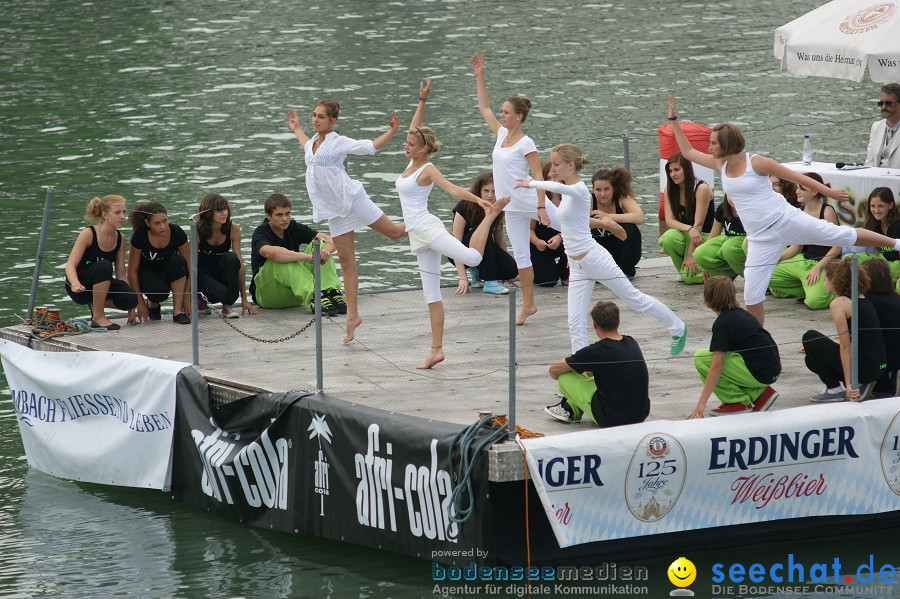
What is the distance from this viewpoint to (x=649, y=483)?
895cm

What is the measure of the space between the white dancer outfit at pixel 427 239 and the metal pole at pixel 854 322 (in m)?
2.77

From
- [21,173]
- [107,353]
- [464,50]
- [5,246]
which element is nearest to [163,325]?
[107,353]

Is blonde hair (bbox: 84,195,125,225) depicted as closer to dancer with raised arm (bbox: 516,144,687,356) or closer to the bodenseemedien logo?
dancer with raised arm (bbox: 516,144,687,356)

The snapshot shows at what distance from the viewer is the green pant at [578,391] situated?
9258mm

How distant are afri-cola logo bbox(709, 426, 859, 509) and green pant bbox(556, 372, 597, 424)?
83 cm

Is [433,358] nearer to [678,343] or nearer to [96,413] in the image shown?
[678,343]

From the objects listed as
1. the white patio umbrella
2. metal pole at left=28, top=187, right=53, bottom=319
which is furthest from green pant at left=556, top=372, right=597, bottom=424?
the white patio umbrella

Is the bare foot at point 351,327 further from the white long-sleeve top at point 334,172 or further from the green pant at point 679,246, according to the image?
the green pant at point 679,246

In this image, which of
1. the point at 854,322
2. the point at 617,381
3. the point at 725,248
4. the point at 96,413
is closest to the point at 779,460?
the point at 854,322

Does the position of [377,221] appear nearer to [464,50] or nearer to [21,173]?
[21,173]

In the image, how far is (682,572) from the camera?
9180 millimetres

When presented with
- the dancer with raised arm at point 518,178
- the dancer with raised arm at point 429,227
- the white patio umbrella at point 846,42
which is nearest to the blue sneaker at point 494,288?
the dancer with raised arm at point 518,178

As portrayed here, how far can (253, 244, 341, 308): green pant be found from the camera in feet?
41.3

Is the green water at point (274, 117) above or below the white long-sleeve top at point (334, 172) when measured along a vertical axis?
below
